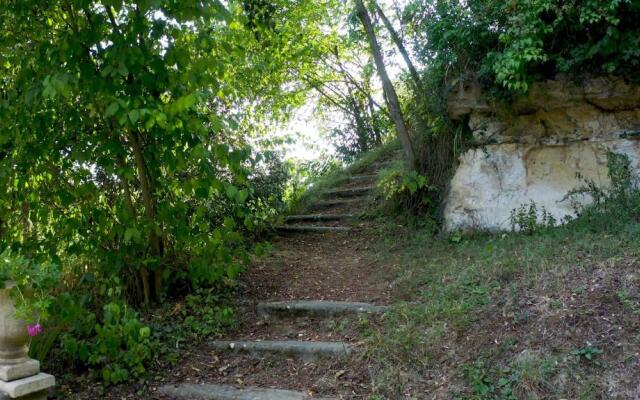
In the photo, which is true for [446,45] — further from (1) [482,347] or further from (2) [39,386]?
(2) [39,386]

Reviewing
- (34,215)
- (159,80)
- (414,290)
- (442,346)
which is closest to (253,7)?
(159,80)

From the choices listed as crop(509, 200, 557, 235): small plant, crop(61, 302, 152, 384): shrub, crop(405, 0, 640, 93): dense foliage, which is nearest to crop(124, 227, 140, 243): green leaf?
crop(61, 302, 152, 384): shrub

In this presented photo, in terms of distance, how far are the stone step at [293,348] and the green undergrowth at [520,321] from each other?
0.26 metres

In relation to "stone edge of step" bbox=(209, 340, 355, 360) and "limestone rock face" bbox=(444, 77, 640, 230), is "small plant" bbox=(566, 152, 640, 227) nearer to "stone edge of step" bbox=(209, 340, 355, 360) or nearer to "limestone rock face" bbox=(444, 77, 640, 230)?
"limestone rock face" bbox=(444, 77, 640, 230)

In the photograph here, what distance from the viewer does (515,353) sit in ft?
10.4

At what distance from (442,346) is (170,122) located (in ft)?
7.41

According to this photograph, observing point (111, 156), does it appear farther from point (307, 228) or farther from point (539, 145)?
point (539, 145)

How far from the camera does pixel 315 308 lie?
457cm

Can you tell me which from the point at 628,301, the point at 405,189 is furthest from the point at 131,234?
the point at 405,189

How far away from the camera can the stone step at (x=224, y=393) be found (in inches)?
134

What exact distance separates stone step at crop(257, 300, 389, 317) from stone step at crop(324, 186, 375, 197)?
3776mm

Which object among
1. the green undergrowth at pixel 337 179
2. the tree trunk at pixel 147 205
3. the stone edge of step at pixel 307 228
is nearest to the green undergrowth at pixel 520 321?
the tree trunk at pixel 147 205

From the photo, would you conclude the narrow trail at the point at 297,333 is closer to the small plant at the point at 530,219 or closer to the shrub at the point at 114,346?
the shrub at the point at 114,346

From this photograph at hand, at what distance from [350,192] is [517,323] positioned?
5.38 meters
